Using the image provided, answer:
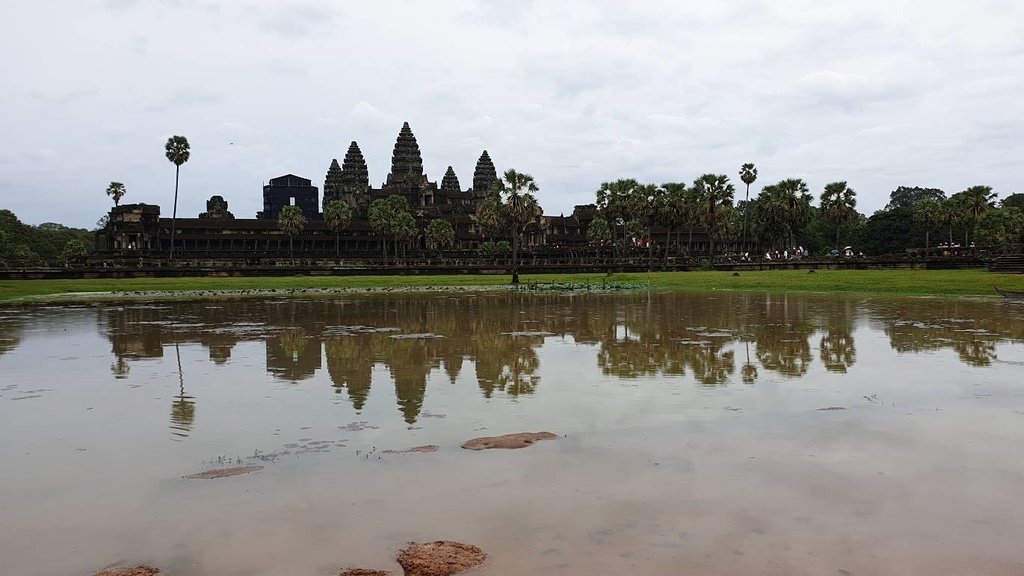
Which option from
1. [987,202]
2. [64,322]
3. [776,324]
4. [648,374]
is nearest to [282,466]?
[648,374]

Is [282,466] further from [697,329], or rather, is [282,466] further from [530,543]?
[697,329]

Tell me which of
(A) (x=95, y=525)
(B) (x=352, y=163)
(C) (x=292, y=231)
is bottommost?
(A) (x=95, y=525)

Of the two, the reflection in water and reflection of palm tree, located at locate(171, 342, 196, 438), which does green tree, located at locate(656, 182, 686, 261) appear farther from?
reflection of palm tree, located at locate(171, 342, 196, 438)

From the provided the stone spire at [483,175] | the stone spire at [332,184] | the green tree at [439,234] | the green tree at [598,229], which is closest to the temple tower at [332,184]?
the stone spire at [332,184]

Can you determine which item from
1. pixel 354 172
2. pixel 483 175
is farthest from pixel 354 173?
pixel 483 175

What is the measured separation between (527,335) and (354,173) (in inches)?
5031

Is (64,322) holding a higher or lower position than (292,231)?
lower

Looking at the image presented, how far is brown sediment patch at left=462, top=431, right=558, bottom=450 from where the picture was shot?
Answer: 7753mm

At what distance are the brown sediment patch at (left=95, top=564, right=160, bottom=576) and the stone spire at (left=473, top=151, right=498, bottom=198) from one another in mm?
133805

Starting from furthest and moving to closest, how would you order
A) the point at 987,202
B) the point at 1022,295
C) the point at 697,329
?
the point at 987,202 → the point at 1022,295 → the point at 697,329

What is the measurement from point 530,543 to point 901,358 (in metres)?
10.8

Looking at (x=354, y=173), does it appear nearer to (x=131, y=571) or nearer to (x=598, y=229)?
(x=598, y=229)

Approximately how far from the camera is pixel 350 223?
112 m

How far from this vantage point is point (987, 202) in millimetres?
79875
